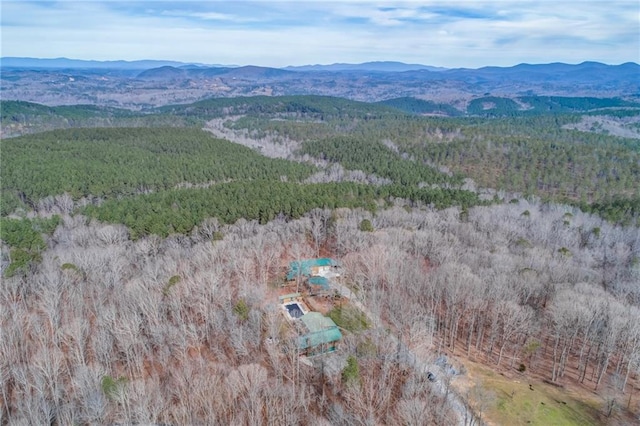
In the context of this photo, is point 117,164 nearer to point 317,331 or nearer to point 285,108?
point 317,331

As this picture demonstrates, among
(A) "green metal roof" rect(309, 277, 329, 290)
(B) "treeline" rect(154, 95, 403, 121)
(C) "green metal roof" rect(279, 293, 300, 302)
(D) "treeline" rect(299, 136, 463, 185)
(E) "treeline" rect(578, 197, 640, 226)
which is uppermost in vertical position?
(B) "treeline" rect(154, 95, 403, 121)

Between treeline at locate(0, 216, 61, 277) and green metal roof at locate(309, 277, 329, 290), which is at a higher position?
treeline at locate(0, 216, 61, 277)

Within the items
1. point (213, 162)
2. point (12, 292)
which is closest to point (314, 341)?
point (12, 292)

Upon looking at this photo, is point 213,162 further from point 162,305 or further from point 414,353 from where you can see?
point 414,353

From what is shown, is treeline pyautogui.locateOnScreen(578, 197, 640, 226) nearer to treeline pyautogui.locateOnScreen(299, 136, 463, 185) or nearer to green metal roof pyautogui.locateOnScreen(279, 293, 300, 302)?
treeline pyautogui.locateOnScreen(299, 136, 463, 185)

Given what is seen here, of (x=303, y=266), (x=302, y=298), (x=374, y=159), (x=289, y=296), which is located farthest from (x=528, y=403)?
(x=374, y=159)

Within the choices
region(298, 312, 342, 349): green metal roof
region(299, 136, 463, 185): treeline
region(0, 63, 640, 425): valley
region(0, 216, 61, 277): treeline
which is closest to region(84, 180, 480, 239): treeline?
region(0, 63, 640, 425): valley

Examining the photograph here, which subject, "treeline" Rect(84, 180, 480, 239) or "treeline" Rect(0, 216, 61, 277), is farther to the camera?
"treeline" Rect(84, 180, 480, 239)

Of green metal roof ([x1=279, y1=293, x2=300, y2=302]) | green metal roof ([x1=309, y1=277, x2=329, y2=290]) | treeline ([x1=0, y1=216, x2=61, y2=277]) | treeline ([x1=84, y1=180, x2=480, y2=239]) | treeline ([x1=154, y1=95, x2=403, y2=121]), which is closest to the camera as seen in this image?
green metal roof ([x1=279, y1=293, x2=300, y2=302])
